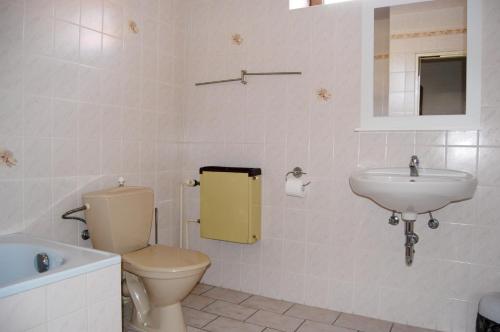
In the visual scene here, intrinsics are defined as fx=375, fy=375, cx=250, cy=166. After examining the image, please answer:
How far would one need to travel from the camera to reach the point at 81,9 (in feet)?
6.47

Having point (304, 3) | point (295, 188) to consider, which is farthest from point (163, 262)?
point (304, 3)

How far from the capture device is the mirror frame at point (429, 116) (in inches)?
76.3

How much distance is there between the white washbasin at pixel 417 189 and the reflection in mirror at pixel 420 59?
0.37 m

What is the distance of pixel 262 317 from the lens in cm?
221

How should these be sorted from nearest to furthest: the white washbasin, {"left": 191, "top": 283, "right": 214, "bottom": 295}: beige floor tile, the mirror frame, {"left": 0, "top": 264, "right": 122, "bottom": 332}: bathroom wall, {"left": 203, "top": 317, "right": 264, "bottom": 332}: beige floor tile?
{"left": 0, "top": 264, "right": 122, "bottom": 332}: bathroom wall
the white washbasin
the mirror frame
{"left": 203, "top": 317, "right": 264, "bottom": 332}: beige floor tile
{"left": 191, "top": 283, "right": 214, "bottom": 295}: beige floor tile

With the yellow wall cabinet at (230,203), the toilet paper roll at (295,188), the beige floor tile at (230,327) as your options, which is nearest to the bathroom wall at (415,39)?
the toilet paper roll at (295,188)

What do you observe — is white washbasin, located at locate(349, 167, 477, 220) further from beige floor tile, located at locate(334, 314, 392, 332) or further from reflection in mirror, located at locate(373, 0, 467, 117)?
beige floor tile, located at locate(334, 314, 392, 332)

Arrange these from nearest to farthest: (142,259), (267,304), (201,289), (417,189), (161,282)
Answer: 1. (417,189)
2. (161,282)
3. (142,259)
4. (267,304)
5. (201,289)

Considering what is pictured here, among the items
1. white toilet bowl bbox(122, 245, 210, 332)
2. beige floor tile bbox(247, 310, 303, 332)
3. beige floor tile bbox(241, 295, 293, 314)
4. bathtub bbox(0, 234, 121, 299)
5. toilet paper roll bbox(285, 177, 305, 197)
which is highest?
toilet paper roll bbox(285, 177, 305, 197)

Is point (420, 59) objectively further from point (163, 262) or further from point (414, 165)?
point (163, 262)

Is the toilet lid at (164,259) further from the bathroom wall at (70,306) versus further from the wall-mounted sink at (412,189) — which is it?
the wall-mounted sink at (412,189)

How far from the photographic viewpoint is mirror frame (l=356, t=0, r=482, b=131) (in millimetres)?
1938

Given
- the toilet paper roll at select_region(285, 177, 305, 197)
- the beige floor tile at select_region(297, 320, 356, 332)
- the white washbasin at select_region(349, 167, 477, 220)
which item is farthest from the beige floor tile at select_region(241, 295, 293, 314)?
the white washbasin at select_region(349, 167, 477, 220)

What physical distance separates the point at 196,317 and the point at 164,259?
528mm
